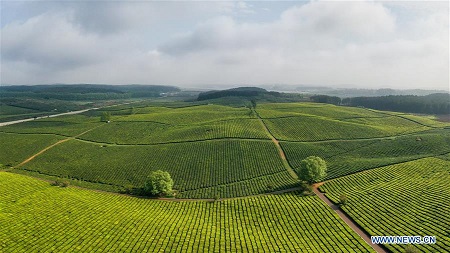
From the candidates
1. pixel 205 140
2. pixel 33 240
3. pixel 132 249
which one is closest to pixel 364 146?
pixel 205 140

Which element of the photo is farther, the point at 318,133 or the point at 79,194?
the point at 318,133

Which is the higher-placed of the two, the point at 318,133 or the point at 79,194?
the point at 318,133

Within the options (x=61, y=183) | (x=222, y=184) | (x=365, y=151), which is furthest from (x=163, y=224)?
(x=365, y=151)

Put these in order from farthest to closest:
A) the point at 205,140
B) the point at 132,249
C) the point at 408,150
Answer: the point at 205,140, the point at 408,150, the point at 132,249

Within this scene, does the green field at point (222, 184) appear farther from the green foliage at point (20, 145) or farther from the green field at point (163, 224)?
the green foliage at point (20, 145)

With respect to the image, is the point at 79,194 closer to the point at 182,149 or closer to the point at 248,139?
the point at 182,149

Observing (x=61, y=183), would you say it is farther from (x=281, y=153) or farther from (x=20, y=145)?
(x=281, y=153)
